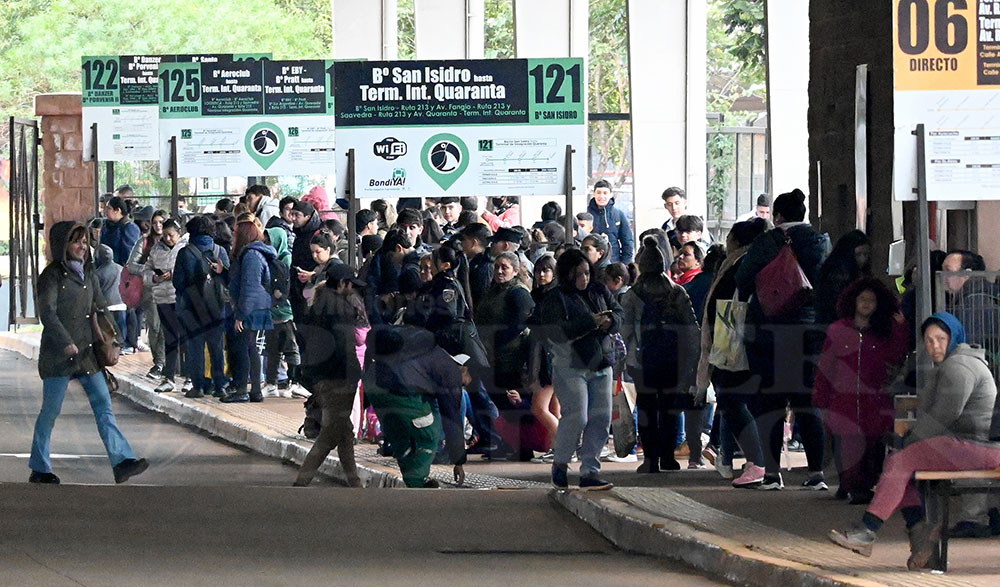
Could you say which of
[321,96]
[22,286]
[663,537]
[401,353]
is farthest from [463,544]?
[22,286]

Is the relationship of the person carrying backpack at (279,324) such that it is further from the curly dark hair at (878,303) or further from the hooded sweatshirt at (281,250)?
the curly dark hair at (878,303)

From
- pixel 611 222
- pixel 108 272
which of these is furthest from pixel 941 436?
pixel 108 272

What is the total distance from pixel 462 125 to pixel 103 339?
4223 millimetres

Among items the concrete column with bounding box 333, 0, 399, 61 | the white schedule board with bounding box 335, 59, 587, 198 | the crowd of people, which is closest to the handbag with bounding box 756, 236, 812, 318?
the crowd of people

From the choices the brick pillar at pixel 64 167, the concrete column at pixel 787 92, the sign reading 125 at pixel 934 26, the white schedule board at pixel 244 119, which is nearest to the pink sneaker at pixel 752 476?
the sign reading 125 at pixel 934 26

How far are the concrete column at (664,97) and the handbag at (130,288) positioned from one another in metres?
8.27

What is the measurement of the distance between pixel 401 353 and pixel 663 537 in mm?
3148

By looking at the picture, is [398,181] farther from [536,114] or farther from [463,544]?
[463,544]

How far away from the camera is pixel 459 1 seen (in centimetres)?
3578

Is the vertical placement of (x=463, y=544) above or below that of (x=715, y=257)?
below

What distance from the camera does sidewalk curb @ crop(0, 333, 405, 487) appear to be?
47.8ft

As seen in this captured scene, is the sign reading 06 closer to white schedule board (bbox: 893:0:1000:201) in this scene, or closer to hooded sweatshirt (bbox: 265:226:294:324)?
white schedule board (bbox: 893:0:1000:201)

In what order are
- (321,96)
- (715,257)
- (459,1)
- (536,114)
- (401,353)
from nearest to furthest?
(401,353) < (715,257) < (536,114) < (321,96) < (459,1)

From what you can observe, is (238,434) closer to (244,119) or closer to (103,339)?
(103,339)
